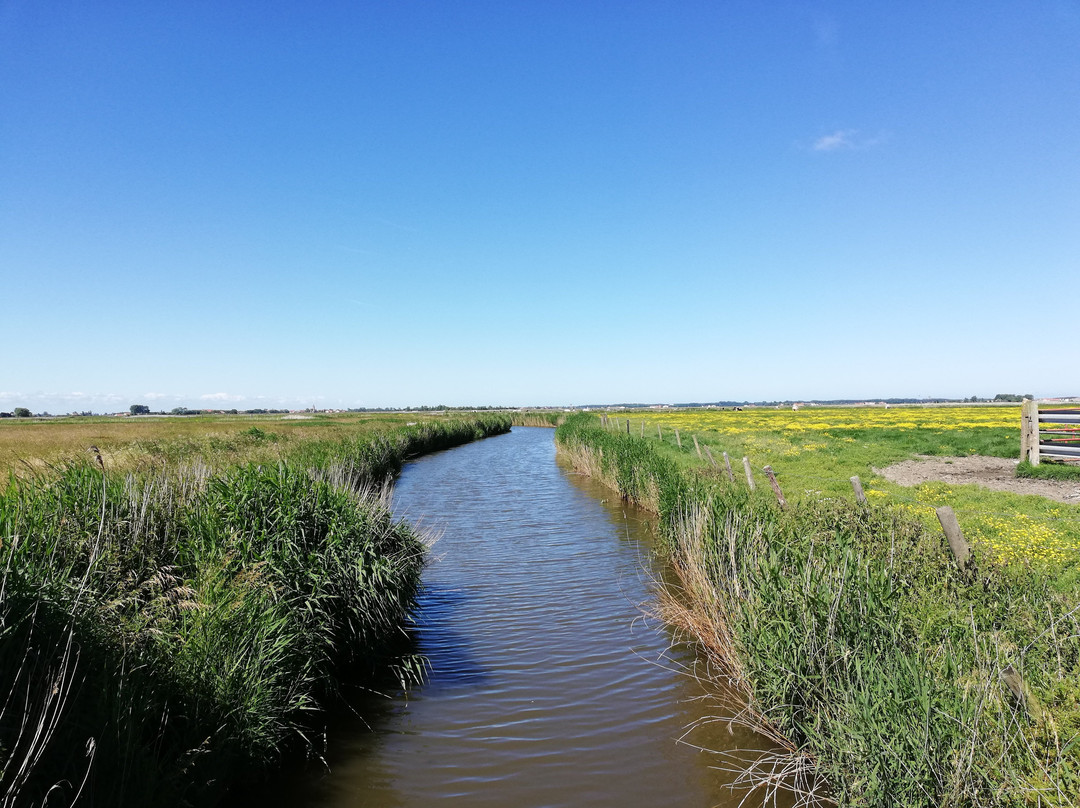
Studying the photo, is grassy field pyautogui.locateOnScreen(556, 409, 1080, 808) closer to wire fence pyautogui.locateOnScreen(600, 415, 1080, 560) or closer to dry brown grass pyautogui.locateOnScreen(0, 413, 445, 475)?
wire fence pyautogui.locateOnScreen(600, 415, 1080, 560)

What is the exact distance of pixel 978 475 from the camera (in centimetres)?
1677

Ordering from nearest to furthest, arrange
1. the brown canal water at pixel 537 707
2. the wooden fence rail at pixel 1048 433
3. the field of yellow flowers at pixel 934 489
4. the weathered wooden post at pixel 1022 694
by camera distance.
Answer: the weathered wooden post at pixel 1022 694, the brown canal water at pixel 537 707, the field of yellow flowers at pixel 934 489, the wooden fence rail at pixel 1048 433

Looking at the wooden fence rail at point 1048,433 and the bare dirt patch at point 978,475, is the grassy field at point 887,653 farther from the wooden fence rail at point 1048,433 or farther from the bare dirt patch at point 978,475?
the wooden fence rail at point 1048,433

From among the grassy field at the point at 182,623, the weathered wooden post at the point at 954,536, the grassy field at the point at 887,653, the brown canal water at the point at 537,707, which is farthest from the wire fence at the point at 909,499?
the grassy field at the point at 182,623

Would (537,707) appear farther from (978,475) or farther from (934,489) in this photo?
(978,475)

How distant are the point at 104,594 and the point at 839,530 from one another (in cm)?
738

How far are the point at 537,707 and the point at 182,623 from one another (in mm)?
3618

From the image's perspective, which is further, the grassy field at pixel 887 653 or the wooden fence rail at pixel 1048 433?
the wooden fence rail at pixel 1048 433

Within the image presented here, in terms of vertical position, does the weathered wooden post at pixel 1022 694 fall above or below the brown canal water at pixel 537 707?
above

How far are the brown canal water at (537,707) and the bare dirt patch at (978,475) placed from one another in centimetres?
898

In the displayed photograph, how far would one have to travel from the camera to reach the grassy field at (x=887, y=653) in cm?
350

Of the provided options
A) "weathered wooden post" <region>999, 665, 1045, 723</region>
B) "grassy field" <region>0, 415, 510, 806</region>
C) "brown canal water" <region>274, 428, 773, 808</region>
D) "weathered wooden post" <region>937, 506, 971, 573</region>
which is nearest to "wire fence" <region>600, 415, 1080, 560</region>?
"weathered wooden post" <region>937, 506, 971, 573</region>

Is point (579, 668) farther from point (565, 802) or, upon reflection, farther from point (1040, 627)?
point (1040, 627)

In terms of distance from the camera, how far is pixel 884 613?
496 cm
